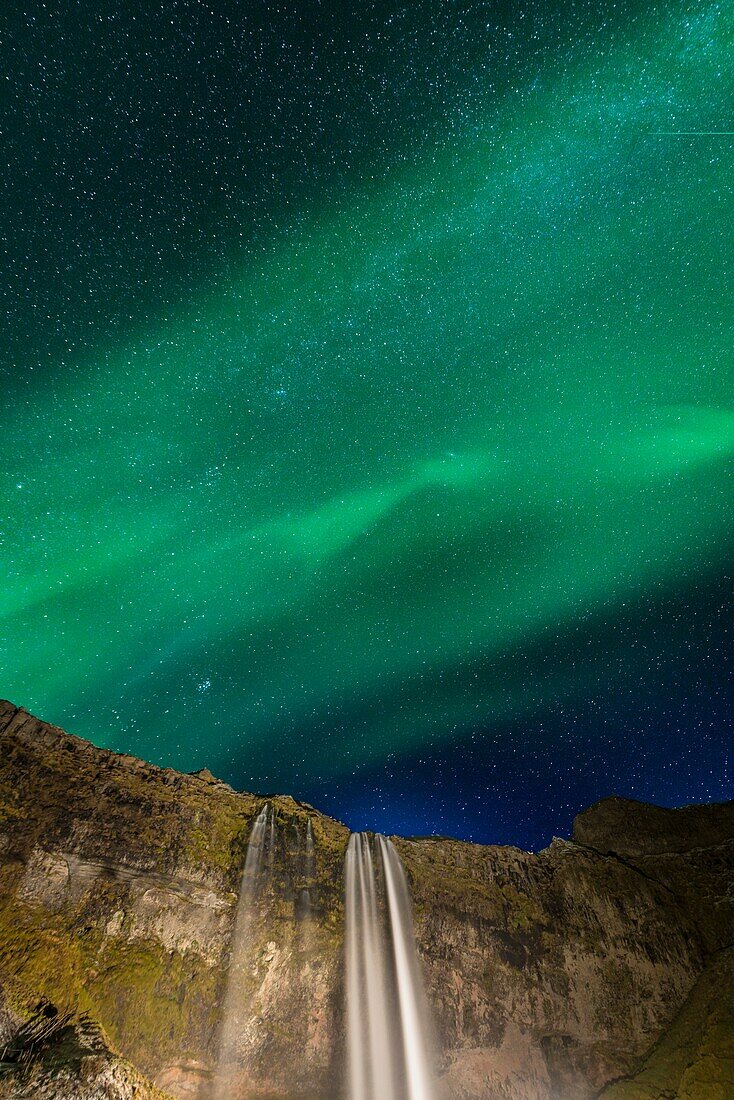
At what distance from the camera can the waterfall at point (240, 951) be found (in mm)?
23497

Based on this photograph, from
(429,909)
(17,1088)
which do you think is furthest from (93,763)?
(429,909)

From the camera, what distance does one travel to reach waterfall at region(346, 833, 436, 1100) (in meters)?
26.6

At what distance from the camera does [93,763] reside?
26359mm

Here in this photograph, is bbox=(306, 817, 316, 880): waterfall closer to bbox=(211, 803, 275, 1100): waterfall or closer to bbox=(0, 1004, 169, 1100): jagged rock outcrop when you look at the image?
bbox=(211, 803, 275, 1100): waterfall

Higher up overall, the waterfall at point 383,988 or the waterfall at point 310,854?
the waterfall at point 310,854

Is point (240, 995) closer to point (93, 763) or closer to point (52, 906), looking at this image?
point (52, 906)

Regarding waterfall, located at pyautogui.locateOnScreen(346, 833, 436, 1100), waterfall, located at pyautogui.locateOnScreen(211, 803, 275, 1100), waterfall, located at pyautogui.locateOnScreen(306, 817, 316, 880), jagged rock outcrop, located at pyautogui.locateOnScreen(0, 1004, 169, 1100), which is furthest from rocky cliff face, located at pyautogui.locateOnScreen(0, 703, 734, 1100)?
jagged rock outcrop, located at pyautogui.locateOnScreen(0, 1004, 169, 1100)

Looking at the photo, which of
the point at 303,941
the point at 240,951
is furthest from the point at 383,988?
the point at 240,951

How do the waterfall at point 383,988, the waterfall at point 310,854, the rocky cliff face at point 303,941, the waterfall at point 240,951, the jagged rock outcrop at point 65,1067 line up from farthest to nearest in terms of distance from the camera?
the waterfall at point 310,854, the waterfall at point 383,988, the waterfall at point 240,951, the rocky cliff face at point 303,941, the jagged rock outcrop at point 65,1067

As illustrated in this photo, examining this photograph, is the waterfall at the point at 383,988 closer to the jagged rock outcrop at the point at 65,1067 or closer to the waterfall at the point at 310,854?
the waterfall at the point at 310,854

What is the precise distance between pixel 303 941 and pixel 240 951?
12.2ft

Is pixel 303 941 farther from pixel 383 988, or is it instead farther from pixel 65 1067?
pixel 65 1067

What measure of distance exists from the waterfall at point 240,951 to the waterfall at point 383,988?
5.90m

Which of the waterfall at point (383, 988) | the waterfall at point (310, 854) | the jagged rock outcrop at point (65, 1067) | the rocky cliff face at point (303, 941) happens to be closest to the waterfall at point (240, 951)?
the rocky cliff face at point (303, 941)
